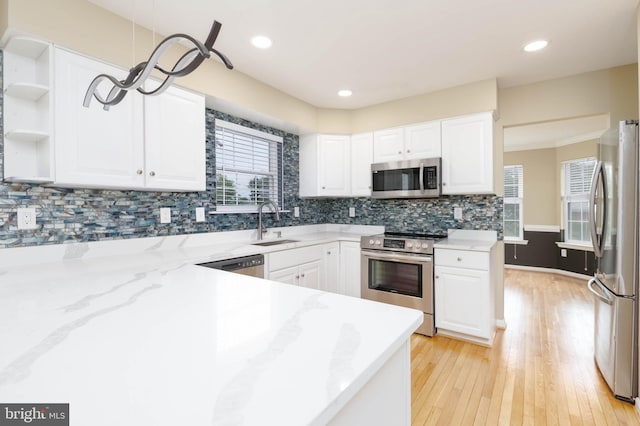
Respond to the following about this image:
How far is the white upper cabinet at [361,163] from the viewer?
375cm

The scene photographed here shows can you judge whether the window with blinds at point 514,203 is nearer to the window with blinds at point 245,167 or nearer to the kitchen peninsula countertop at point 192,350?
the window with blinds at point 245,167

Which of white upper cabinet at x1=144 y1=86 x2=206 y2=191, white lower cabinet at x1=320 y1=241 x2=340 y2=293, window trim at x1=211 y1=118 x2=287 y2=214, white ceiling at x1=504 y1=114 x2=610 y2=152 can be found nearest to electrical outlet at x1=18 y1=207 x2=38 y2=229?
white upper cabinet at x1=144 y1=86 x2=206 y2=191

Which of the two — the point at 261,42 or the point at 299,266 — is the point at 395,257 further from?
the point at 261,42

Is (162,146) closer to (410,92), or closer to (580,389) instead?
(410,92)

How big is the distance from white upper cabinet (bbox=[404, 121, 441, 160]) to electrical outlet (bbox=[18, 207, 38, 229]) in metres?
3.22

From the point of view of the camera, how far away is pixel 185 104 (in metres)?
2.38

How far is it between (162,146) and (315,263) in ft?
5.98

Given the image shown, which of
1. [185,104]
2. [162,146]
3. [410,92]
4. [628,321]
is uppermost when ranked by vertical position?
[410,92]

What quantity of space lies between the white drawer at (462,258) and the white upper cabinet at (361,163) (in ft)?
3.82

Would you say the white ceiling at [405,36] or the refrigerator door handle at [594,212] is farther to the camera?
the refrigerator door handle at [594,212]

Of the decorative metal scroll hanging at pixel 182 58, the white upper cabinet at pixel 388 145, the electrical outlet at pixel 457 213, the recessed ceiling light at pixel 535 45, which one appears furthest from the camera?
the white upper cabinet at pixel 388 145

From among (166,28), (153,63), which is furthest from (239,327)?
(166,28)

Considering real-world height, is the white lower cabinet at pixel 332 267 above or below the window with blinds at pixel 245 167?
Result: below

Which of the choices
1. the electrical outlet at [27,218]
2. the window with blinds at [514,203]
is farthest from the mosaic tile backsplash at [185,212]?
the window with blinds at [514,203]
